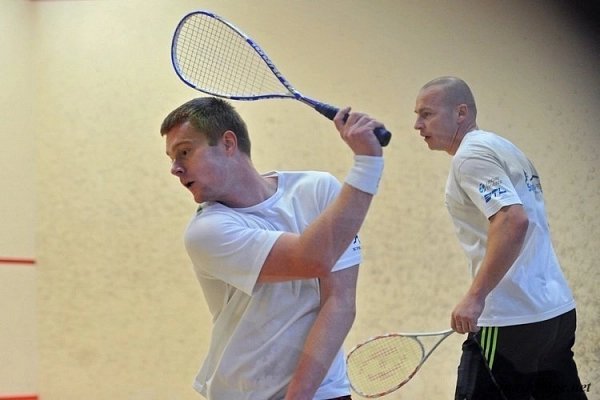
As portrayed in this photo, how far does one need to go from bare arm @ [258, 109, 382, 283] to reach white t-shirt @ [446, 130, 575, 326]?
604 mm

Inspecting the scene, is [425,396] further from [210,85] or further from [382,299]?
[210,85]

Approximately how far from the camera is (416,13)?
1840 millimetres

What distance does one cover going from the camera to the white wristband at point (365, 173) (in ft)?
3.51

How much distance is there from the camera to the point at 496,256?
5.42 ft

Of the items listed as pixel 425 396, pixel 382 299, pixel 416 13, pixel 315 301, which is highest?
pixel 416 13

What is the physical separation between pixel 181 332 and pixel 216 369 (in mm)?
1069

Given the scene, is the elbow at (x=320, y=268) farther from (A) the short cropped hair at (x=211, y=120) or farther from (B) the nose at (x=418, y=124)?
(B) the nose at (x=418, y=124)

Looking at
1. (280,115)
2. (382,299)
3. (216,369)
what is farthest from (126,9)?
(216,369)

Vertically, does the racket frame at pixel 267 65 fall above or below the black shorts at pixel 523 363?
above

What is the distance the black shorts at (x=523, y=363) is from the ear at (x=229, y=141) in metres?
0.71

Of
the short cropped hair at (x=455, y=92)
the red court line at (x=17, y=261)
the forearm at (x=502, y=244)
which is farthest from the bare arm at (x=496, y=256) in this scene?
the red court line at (x=17, y=261)

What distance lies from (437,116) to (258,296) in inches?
29.7

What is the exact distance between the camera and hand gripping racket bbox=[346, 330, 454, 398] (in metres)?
1.74

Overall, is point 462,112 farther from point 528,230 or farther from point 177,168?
point 177,168
